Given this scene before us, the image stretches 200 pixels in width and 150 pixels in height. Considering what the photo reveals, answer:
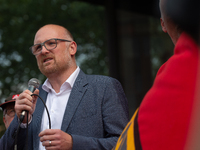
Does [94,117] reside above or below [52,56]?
below

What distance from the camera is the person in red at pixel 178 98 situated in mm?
704

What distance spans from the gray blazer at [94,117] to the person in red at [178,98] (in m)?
1.35

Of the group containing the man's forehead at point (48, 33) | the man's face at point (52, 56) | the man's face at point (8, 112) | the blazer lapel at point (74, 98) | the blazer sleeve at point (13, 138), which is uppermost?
the man's forehead at point (48, 33)

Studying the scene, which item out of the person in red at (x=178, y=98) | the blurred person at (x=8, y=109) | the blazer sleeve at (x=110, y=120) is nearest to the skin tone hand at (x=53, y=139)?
the blazer sleeve at (x=110, y=120)

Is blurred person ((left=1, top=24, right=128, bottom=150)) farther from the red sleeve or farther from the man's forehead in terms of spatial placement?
the red sleeve

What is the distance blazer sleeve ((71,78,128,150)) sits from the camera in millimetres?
2061

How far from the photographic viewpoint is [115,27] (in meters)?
7.19

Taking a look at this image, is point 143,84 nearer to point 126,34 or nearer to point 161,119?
point 126,34

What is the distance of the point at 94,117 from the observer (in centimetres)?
221

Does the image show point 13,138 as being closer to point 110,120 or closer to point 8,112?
point 110,120

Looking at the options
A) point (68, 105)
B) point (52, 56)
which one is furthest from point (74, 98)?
point (52, 56)

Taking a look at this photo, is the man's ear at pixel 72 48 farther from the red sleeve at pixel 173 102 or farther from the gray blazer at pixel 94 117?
the red sleeve at pixel 173 102

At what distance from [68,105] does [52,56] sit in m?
0.54

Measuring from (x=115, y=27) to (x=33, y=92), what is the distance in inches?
212
